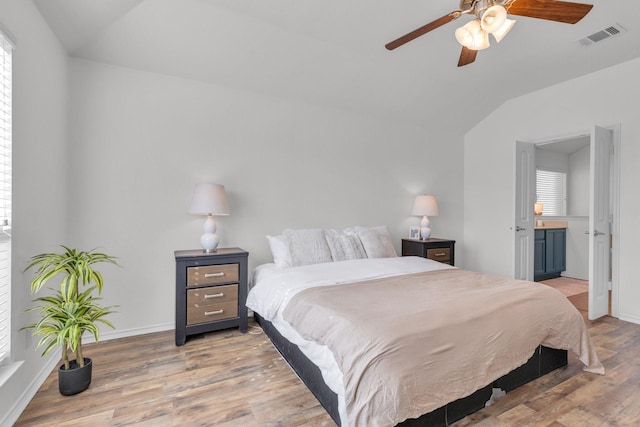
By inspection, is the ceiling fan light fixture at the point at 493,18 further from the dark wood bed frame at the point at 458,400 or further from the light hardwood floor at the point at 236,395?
the light hardwood floor at the point at 236,395

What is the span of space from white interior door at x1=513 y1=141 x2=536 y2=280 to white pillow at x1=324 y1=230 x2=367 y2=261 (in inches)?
85.7

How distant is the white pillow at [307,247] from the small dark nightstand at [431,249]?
146 centimetres

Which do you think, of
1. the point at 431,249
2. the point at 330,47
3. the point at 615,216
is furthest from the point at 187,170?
the point at 615,216

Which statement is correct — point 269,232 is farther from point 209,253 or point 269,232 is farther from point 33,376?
point 33,376

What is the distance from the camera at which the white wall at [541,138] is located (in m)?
3.30

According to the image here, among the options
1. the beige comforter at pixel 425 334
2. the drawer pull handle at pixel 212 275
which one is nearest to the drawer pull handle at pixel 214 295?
the drawer pull handle at pixel 212 275

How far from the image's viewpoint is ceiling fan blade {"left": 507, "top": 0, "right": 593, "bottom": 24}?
67.4 inches

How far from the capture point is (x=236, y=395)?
1922 millimetres

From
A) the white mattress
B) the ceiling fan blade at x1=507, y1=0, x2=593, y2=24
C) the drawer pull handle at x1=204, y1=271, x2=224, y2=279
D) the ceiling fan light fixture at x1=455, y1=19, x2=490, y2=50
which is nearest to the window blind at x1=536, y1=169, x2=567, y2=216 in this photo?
the white mattress

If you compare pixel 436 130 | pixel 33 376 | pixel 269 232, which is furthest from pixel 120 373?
pixel 436 130

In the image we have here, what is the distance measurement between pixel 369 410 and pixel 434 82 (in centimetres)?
372

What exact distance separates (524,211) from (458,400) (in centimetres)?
335

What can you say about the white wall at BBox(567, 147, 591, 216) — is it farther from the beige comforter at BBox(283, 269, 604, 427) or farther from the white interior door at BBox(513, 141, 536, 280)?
the beige comforter at BBox(283, 269, 604, 427)

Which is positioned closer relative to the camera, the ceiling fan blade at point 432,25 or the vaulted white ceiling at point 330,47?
the ceiling fan blade at point 432,25
